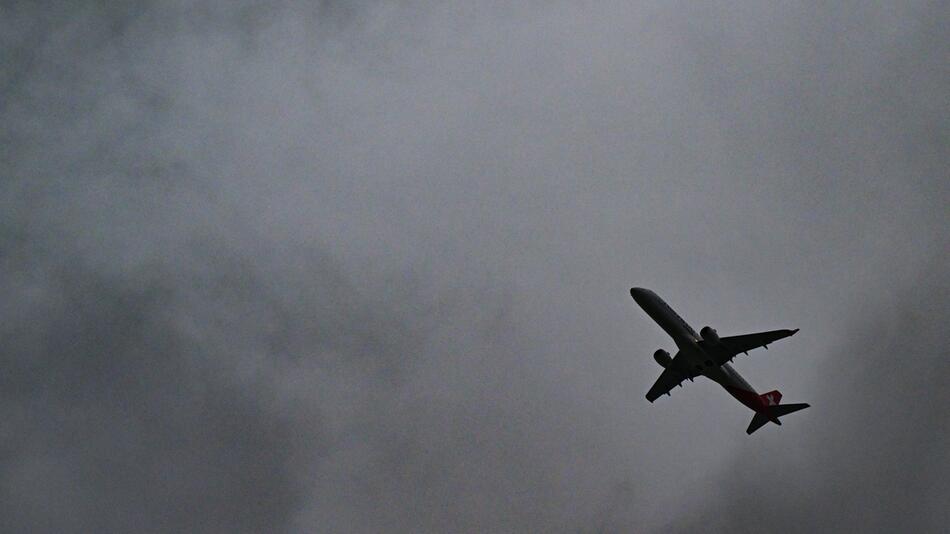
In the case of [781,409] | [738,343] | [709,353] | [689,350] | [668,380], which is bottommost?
[781,409]

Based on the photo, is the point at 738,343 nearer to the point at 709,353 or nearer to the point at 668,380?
the point at 709,353

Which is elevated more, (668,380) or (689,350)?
(668,380)

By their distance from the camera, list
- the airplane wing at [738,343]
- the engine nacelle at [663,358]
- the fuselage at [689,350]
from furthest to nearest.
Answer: the engine nacelle at [663,358], the fuselage at [689,350], the airplane wing at [738,343]

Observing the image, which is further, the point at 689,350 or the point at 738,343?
the point at 689,350

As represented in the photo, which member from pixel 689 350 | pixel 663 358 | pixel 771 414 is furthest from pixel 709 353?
pixel 771 414

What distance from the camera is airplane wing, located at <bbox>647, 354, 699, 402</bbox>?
123 metres

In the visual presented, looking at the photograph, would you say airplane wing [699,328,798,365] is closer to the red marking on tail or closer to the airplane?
the airplane

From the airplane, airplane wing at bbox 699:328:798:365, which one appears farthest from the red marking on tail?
airplane wing at bbox 699:328:798:365

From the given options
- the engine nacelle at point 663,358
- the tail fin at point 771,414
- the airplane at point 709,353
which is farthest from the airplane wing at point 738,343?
the tail fin at point 771,414

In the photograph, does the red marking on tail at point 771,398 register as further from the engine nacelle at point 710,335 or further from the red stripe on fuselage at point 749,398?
the engine nacelle at point 710,335

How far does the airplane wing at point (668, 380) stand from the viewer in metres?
123

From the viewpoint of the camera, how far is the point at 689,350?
4540 inches

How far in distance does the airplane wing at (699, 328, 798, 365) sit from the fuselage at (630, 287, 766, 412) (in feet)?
4.28

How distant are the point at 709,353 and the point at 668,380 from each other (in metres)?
12.1
